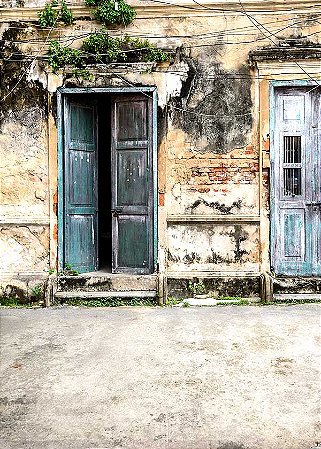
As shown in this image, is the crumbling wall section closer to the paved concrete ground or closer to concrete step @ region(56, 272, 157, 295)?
concrete step @ region(56, 272, 157, 295)

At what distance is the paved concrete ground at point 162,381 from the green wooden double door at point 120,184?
50.4 inches

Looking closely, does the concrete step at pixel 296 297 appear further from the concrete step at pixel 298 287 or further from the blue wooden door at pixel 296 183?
the blue wooden door at pixel 296 183

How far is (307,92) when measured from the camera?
22.8ft

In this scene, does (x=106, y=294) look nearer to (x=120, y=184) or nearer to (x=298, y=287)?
(x=120, y=184)

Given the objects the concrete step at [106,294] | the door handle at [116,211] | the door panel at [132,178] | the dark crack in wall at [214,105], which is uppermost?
the dark crack in wall at [214,105]

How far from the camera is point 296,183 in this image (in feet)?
23.1

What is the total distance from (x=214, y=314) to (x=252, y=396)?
2.51 meters

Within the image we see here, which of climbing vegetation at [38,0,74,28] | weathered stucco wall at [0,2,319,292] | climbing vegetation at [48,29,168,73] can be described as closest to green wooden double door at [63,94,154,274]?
weathered stucco wall at [0,2,319,292]

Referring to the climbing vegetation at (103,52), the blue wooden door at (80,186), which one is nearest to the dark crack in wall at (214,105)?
the climbing vegetation at (103,52)

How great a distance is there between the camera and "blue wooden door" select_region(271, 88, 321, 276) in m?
6.99

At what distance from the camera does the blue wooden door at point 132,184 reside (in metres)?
7.09

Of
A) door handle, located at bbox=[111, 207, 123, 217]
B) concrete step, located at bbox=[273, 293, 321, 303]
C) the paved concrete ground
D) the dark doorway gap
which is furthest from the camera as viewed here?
the dark doorway gap

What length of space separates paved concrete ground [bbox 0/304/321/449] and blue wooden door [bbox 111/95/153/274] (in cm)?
124

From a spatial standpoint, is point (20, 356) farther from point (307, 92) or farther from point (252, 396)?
point (307, 92)
